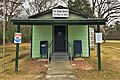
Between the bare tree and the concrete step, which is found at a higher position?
the bare tree

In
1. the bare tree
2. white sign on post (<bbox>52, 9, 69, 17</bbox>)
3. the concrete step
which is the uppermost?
the bare tree

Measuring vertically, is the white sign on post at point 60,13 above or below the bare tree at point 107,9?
below

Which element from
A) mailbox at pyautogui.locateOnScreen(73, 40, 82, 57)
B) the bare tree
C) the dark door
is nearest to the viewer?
mailbox at pyautogui.locateOnScreen(73, 40, 82, 57)

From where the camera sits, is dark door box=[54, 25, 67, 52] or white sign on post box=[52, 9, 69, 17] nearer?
white sign on post box=[52, 9, 69, 17]

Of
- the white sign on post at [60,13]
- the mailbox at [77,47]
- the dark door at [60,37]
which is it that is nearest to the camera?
the white sign on post at [60,13]

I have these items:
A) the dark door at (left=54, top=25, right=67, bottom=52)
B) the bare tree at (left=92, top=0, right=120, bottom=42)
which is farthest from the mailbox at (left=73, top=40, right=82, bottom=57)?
the bare tree at (left=92, top=0, right=120, bottom=42)

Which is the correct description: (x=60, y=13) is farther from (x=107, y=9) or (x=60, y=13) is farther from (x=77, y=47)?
(x=107, y=9)

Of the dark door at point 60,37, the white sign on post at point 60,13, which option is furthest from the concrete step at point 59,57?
the white sign on post at point 60,13

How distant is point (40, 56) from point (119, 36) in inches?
1391

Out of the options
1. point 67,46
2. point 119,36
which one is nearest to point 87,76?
point 67,46

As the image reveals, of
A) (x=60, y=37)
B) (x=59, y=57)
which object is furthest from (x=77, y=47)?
(x=59, y=57)

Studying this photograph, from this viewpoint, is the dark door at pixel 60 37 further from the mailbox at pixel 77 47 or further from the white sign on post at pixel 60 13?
the white sign on post at pixel 60 13

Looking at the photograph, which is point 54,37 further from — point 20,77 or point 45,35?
point 20,77

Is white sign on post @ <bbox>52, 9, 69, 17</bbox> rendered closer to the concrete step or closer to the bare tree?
the concrete step
